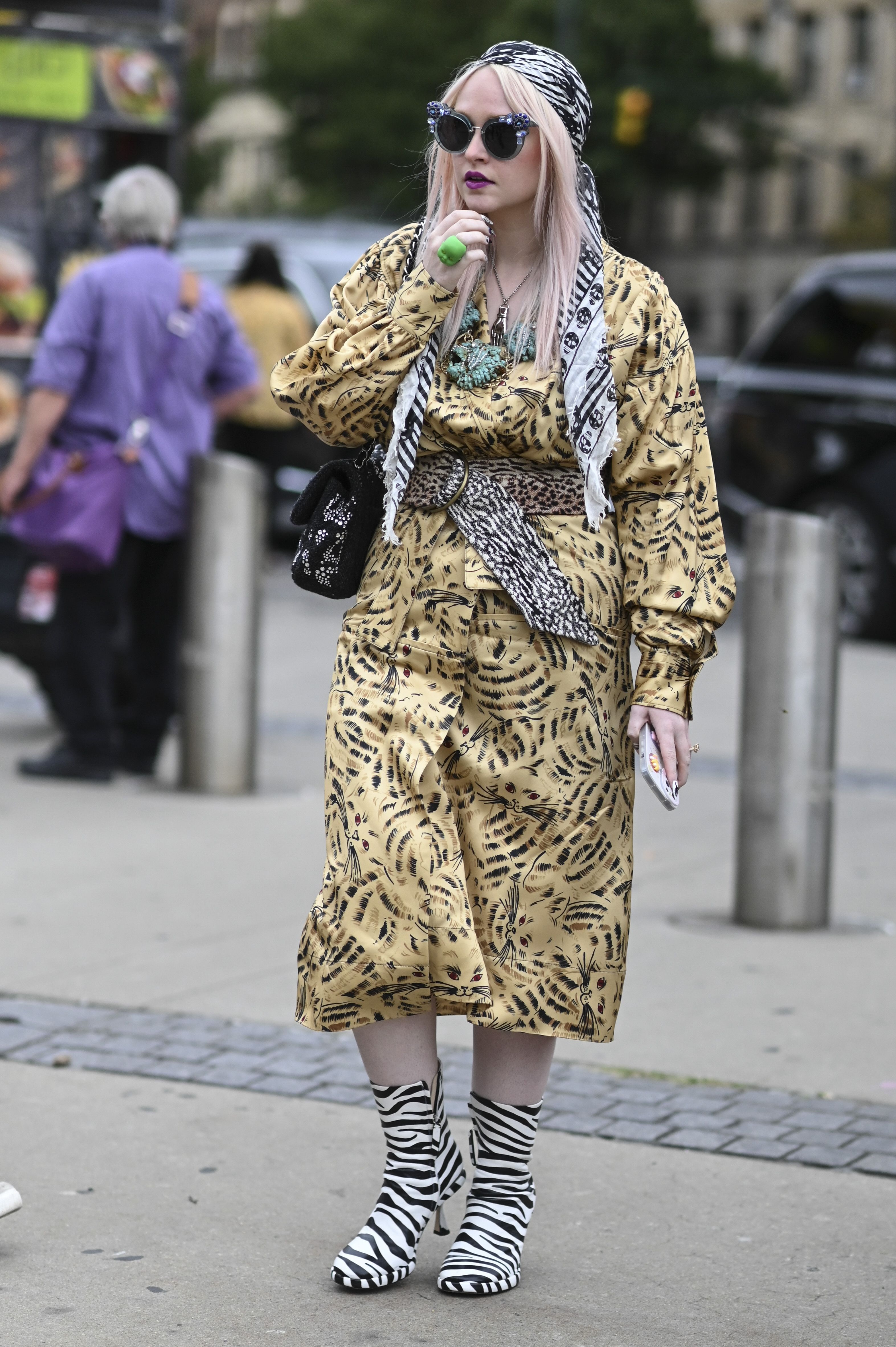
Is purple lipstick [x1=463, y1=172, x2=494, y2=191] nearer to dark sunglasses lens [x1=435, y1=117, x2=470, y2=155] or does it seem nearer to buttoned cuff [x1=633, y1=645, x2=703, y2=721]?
dark sunglasses lens [x1=435, y1=117, x2=470, y2=155]

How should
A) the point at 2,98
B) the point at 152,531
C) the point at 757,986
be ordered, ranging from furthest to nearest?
the point at 2,98 → the point at 152,531 → the point at 757,986

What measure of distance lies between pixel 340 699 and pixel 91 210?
5.94 metres

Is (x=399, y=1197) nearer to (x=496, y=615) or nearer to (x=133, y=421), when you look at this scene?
(x=496, y=615)

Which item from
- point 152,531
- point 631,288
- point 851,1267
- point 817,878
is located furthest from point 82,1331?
point 152,531

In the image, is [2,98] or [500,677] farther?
[2,98]

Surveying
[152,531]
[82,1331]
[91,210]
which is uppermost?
[91,210]

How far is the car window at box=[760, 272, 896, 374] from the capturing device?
11750 mm

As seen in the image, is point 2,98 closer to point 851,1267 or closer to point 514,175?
point 514,175

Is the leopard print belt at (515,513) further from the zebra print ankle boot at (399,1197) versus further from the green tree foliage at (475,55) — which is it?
the green tree foliage at (475,55)

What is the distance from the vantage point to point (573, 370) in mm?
3234

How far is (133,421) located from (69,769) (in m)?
1.21

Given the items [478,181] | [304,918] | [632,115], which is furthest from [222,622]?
[632,115]

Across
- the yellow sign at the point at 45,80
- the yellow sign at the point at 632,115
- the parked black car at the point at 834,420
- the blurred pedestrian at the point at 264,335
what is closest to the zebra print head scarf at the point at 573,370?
the yellow sign at the point at 45,80

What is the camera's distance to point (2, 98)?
333 inches
